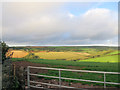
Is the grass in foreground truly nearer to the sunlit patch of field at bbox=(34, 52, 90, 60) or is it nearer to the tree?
the sunlit patch of field at bbox=(34, 52, 90, 60)

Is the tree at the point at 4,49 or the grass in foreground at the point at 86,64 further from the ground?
the tree at the point at 4,49

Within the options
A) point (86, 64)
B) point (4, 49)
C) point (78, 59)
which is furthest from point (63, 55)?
point (4, 49)

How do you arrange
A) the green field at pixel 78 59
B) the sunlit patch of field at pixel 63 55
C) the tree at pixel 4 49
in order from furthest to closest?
the sunlit patch of field at pixel 63 55
the green field at pixel 78 59
the tree at pixel 4 49

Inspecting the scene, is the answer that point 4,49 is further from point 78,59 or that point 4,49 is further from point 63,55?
point 78,59

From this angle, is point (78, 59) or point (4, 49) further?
point (78, 59)

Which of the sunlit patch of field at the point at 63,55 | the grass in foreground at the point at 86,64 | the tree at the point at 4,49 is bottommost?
the grass in foreground at the point at 86,64

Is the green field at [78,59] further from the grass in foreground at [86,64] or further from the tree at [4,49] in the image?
the tree at [4,49]

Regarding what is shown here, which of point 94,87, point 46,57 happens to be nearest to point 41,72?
point 46,57

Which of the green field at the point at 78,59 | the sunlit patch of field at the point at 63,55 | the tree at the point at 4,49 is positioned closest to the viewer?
the tree at the point at 4,49

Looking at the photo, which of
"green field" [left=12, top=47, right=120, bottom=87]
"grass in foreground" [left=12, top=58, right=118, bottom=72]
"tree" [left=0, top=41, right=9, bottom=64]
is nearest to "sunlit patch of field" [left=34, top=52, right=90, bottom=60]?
"green field" [left=12, top=47, right=120, bottom=87]

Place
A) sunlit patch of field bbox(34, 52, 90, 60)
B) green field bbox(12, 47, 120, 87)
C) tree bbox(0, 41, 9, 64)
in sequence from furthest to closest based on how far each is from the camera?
sunlit patch of field bbox(34, 52, 90, 60) < green field bbox(12, 47, 120, 87) < tree bbox(0, 41, 9, 64)

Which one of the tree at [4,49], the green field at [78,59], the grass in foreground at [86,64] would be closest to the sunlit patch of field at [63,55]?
the green field at [78,59]

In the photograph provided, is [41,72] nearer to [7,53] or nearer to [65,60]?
[65,60]
